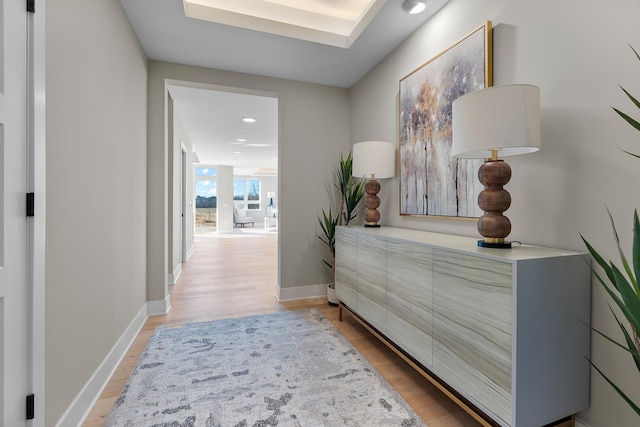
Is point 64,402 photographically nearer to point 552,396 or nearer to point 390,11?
point 552,396

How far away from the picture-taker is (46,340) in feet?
4.06

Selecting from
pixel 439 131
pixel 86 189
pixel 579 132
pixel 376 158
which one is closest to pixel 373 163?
pixel 376 158

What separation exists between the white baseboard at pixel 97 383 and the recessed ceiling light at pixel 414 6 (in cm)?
304

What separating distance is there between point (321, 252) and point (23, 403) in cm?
268

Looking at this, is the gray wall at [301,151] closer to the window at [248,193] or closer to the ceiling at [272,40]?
the ceiling at [272,40]

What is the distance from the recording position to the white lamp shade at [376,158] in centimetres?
258

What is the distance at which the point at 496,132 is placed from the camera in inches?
51.3

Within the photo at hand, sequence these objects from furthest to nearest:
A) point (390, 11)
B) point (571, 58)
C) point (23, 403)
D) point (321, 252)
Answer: point (321, 252)
point (390, 11)
point (571, 58)
point (23, 403)

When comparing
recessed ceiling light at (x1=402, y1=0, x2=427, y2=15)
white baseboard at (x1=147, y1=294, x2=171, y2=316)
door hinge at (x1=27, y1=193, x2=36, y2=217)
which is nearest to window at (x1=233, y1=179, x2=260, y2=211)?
white baseboard at (x1=147, y1=294, x2=171, y2=316)

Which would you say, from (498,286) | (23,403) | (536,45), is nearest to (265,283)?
(23,403)

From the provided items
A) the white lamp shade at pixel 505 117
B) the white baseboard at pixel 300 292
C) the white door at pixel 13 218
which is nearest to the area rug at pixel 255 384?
the white door at pixel 13 218

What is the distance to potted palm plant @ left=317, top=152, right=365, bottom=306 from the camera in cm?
312

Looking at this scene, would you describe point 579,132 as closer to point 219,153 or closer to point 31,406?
point 31,406

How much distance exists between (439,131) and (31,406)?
2564 millimetres
